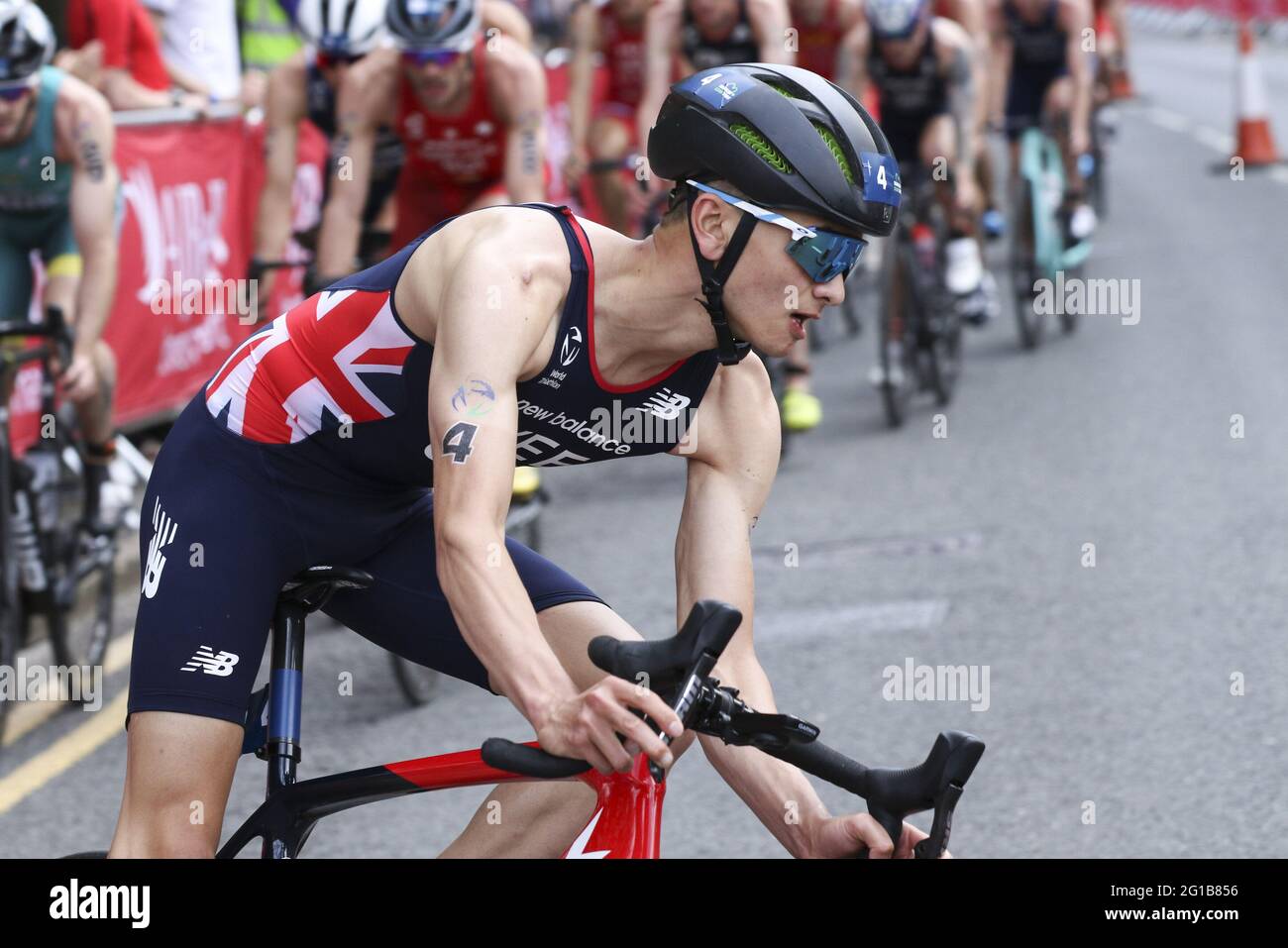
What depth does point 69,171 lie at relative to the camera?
7.11 meters

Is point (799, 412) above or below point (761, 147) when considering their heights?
below

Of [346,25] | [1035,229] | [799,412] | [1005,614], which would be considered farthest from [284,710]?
[1035,229]

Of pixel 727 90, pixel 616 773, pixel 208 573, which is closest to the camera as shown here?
pixel 616 773

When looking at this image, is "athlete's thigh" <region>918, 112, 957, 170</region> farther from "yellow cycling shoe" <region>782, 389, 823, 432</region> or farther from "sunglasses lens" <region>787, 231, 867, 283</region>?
"sunglasses lens" <region>787, 231, 867, 283</region>

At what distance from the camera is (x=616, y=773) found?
2967 millimetres

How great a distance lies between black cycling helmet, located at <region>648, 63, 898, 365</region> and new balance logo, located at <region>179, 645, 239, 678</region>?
1037mm

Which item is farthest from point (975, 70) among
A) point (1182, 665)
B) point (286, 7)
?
point (1182, 665)

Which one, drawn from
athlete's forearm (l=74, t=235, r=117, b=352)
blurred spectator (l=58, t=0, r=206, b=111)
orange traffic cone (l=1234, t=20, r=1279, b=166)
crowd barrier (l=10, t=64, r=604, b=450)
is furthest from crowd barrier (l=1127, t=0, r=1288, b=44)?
athlete's forearm (l=74, t=235, r=117, b=352)

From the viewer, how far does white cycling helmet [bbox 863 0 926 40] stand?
11.1 metres

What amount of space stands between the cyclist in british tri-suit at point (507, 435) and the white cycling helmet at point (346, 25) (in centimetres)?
462

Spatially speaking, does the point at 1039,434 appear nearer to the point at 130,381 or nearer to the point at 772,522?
the point at 772,522

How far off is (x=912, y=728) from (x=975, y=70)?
6.63 metres

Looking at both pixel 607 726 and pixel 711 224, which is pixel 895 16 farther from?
pixel 607 726

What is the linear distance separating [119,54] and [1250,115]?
14800 mm
